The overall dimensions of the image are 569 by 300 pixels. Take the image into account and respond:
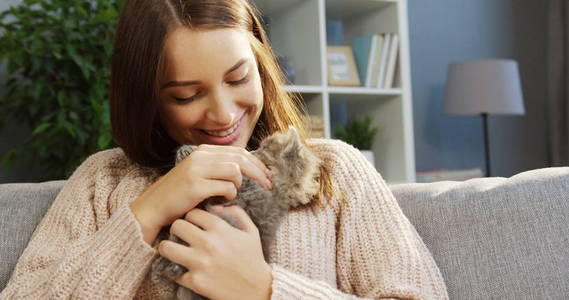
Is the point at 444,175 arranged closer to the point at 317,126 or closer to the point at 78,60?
the point at 317,126

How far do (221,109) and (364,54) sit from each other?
193 centimetres

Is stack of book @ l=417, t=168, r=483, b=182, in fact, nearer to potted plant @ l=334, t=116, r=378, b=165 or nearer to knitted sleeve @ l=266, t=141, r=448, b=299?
potted plant @ l=334, t=116, r=378, b=165

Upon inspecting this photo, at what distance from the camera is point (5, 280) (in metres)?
1.05

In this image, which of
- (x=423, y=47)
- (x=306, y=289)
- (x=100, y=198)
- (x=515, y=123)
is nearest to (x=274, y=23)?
(x=423, y=47)

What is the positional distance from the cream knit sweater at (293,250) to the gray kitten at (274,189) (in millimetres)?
61

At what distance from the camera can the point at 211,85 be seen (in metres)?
0.97

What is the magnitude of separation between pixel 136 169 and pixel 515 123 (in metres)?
3.11

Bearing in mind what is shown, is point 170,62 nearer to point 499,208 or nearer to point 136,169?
point 136,169

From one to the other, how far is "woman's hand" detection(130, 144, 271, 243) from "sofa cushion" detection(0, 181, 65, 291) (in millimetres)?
364

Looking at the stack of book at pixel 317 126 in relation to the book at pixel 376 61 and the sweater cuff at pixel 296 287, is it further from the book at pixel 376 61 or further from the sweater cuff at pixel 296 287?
the sweater cuff at pixel 296 287

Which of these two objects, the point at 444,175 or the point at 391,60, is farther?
the point at 444,175

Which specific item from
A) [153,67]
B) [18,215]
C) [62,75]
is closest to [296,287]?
[153,67]

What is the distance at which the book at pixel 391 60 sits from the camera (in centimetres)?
277

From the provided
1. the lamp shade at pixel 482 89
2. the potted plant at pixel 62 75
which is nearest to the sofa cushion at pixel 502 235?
the potted plant at pixel 62 75
